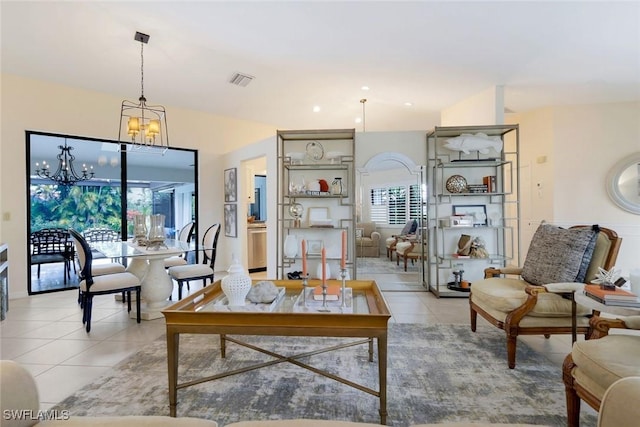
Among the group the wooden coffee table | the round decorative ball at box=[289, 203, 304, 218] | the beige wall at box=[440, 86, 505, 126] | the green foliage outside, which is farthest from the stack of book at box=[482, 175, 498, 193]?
the green foliage outside

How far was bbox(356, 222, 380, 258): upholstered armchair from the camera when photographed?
4.64 meters

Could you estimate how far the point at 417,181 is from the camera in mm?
4656

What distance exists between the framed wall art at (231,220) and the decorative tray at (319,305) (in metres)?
3.85

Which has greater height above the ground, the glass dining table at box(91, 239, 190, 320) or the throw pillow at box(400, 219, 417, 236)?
the throw pillow at box(400, 219, 417, 236)

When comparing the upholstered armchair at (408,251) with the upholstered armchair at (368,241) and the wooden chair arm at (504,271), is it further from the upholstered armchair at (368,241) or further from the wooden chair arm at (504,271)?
the wooden chair arm at (504,271)

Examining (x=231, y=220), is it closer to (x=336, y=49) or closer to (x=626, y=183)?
(x=336, y=49)

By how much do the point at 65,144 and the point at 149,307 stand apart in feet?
10.4

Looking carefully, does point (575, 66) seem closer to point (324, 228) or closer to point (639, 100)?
point (639, 100)

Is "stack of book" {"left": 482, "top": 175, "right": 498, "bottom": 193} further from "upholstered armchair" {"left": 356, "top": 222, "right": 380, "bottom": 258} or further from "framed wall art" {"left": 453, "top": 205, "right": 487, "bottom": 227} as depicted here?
"upholstered armchair" {"left": 356, "top": 222, "right": 380, "bottom": 258}

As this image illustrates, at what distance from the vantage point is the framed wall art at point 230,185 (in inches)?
230

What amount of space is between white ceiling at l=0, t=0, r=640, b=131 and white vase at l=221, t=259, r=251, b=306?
2553 mm

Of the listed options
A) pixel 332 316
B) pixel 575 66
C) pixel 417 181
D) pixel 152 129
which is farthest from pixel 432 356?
pixel 575 66

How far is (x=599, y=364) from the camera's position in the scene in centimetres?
142

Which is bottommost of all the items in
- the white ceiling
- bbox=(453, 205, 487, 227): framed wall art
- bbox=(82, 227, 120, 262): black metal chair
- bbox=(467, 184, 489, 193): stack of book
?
bbox=(82, 227, 120, 262): black metal chair
